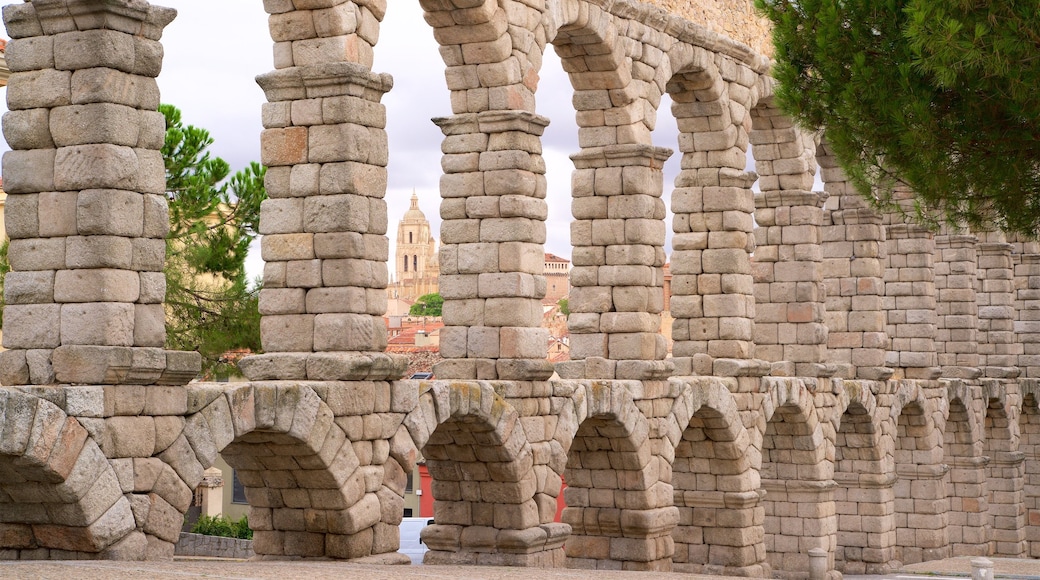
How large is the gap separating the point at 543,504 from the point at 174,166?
9067mm

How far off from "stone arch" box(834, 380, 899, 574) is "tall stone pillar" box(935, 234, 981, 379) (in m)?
4.96

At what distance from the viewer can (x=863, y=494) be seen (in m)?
24.6

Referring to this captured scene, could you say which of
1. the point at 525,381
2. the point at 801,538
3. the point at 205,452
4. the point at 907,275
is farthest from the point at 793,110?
the point at 907,275

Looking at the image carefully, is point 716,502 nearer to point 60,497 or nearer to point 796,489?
point 796,489

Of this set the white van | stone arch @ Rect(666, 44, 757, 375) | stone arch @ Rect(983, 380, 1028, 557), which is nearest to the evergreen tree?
the white van

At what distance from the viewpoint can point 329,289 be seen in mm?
12656

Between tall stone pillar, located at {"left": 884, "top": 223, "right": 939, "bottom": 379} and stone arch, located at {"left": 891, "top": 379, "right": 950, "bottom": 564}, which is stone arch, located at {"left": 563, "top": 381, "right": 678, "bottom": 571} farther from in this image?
tall stone pillar, located at {"left": 884, "top": 223, "right": 939, "bottom": 379}

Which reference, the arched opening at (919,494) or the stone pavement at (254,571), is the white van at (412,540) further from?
the stone pavement at (254,571)

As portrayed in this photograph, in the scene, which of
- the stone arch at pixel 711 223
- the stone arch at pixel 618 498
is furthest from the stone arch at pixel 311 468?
the stone arch at pixel 711 223

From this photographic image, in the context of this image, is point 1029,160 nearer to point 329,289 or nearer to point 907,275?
point 329,289

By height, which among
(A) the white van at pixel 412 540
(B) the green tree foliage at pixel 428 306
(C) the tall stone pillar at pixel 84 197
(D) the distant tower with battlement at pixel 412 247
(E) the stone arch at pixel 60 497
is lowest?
(A) the white van at pixel 412 540

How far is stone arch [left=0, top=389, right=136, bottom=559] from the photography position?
9.89m

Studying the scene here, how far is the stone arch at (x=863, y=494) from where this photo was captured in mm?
24328

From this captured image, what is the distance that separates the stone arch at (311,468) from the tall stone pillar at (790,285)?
990 cm
